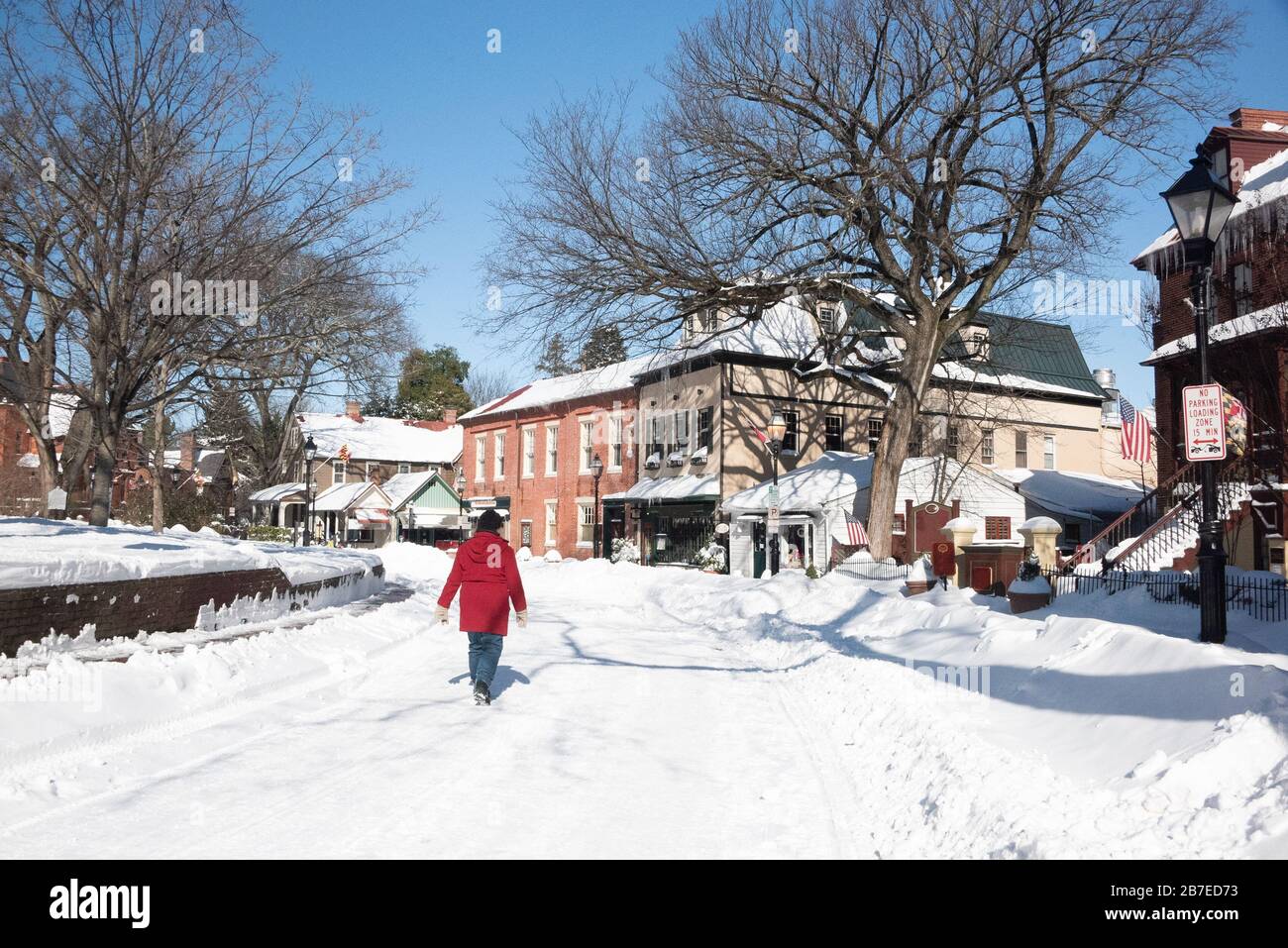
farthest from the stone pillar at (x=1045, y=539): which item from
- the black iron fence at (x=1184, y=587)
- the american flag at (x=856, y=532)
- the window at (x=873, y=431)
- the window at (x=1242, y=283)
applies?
the window at (x=873, y=431)

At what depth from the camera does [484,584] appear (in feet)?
31.4

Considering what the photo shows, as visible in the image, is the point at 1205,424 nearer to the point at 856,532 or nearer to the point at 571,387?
the point at 856,532

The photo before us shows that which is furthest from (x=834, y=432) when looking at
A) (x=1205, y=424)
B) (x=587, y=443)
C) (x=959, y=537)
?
(x=1205, y=424)

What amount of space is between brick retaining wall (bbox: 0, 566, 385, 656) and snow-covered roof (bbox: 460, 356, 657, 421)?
26.4 metres

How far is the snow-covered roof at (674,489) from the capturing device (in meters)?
34.7

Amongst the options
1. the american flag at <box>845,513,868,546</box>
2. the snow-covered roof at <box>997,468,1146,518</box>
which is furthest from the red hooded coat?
the snow-covered roof at <box>997,468,1146,518</box>

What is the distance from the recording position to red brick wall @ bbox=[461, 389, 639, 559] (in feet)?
137

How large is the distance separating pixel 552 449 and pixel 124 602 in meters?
35.5

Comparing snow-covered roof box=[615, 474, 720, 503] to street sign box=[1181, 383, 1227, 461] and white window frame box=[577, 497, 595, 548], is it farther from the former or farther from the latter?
street sign box=[1181, 383, 1227, 461]

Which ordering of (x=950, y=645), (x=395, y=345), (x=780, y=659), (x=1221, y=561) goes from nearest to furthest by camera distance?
(x=1221, y=561) → (x=950, y=645) → (x=780, y=659) → (x=395, y=345)
